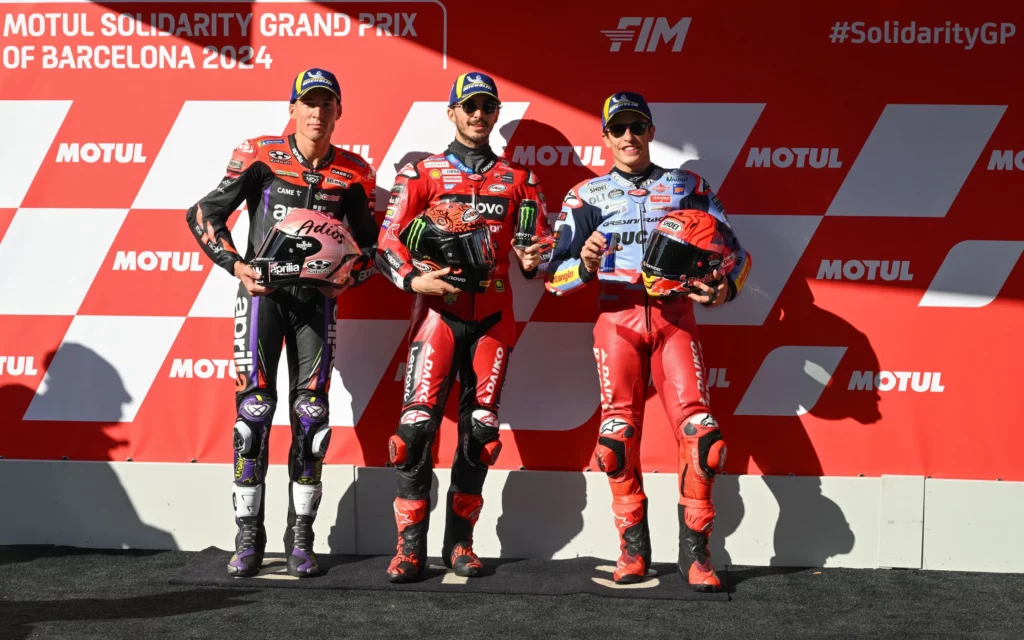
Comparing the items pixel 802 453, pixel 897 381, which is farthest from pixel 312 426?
pixel 897 381

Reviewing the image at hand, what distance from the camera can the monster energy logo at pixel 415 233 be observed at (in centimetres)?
415

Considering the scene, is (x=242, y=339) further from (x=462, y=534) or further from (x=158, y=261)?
(x=462, y=534)

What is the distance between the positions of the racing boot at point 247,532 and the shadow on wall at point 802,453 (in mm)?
2010

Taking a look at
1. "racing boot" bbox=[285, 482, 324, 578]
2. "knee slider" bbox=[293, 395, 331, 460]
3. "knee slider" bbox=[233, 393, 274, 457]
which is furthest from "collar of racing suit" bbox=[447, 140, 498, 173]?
"racing boot" bbox=[285, 482, 324, 578]

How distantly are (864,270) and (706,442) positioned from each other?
4.06 ft

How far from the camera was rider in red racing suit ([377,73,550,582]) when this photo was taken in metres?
4.23

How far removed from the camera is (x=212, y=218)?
4.30 metres

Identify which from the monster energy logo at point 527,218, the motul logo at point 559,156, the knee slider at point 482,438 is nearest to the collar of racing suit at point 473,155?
the monster energy logo at point 527,218

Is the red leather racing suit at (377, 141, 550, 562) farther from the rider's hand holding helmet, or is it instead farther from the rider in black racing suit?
the rider in black racing suit

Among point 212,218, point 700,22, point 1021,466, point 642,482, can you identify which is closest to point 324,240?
point 212,218

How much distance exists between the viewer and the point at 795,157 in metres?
4.68

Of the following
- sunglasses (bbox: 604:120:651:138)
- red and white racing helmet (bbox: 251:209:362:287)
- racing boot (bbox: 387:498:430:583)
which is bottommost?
racing boot (bbox: 387:498:430:583)

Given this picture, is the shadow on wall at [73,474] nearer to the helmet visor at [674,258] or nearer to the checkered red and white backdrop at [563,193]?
the checkered red and white backdrop at [563,193]

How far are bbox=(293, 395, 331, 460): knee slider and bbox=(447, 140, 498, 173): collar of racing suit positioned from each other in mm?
1194
